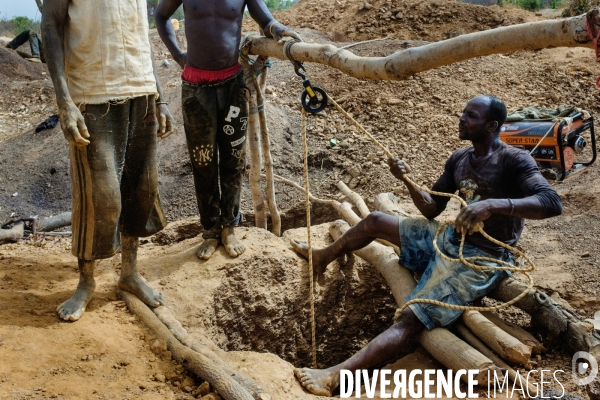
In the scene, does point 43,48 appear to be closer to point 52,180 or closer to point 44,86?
point 52,180

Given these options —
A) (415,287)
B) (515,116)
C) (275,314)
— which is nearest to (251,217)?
(275,314)

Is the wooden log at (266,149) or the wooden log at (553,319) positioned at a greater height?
the wooden log at (266,149)

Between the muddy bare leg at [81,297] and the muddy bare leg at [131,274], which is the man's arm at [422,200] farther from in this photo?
the muddy bare leg at [81,297]

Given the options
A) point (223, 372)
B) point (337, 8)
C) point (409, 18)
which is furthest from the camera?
point (337, 8)

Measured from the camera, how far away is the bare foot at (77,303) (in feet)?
11.0

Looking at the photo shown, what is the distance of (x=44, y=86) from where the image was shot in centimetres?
1047

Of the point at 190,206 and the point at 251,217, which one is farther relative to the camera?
the point at 190,206

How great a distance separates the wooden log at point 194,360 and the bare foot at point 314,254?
51.9 inches

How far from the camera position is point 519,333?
3.47 metres

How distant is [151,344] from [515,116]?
5.00 metres

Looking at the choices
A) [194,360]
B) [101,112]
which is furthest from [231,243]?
[101,112]

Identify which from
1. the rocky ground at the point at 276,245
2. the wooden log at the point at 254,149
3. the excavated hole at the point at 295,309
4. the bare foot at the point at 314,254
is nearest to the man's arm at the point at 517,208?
the rocky ground at the point at 276,245

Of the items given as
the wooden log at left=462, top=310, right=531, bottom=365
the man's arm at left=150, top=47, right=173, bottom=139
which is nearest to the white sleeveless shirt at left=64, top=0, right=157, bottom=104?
the man's arm at left=150, top=47, right=173, bottom=139

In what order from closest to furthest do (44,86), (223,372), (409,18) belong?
(223,372) < (44,86) < (409,18)
